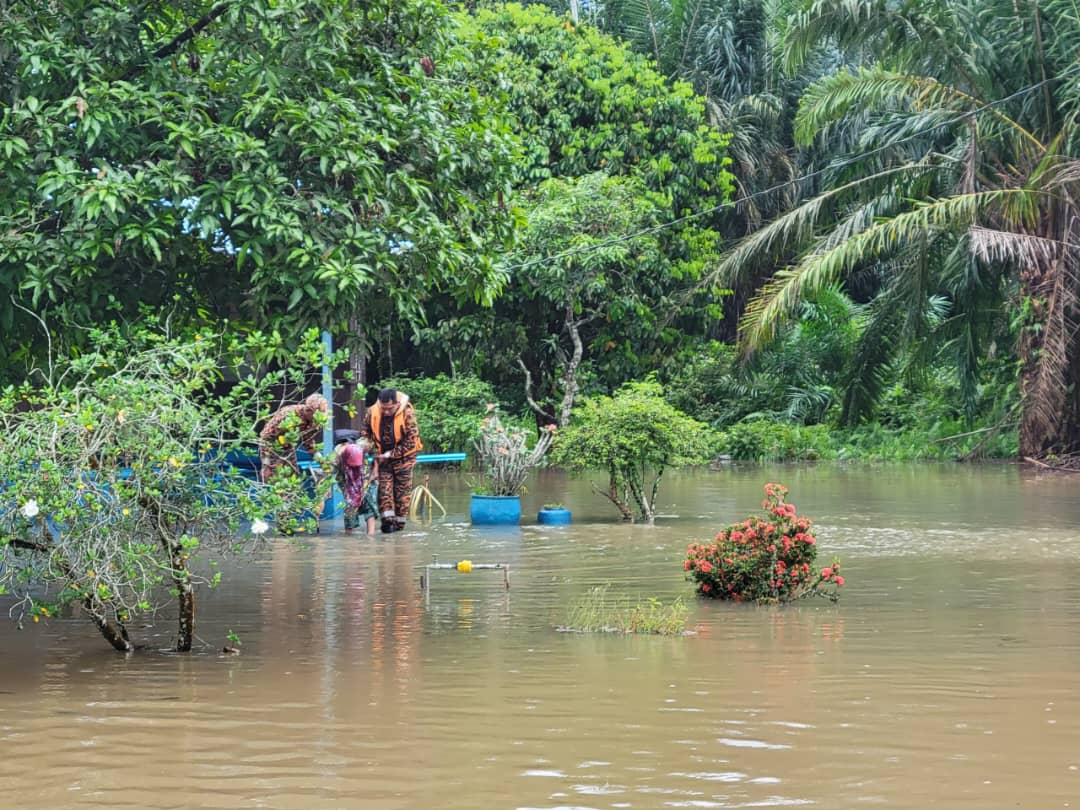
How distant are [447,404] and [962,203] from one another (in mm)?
10950

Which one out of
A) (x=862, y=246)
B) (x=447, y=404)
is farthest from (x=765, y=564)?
(x=447, y=404)

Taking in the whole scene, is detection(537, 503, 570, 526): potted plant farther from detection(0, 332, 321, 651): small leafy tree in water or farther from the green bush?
the green bush

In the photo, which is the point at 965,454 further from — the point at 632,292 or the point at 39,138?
the point at 39,138

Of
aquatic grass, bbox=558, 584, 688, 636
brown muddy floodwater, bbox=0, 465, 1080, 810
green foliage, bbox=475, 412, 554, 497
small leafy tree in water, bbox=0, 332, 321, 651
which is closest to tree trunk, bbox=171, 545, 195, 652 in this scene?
small leafy tree in water, bbox=0, 332, 321, 651

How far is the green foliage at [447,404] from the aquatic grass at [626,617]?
18.2 meters

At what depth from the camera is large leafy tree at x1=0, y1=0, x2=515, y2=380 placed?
31.7ft

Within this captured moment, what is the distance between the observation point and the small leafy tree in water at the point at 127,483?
25.2ft

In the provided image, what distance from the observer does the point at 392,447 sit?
52.9ft

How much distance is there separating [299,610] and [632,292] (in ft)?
66.9

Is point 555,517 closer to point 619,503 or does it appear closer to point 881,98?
point 619,503

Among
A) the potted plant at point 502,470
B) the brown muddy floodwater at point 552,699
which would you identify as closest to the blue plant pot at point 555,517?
the potted plant at point 502,470

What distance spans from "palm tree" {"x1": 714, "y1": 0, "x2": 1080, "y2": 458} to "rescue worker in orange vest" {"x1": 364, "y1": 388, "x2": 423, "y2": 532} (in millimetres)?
9695

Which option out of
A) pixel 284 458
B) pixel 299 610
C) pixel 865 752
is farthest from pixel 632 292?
pixel 865 752

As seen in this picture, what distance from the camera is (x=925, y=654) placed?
841cm
